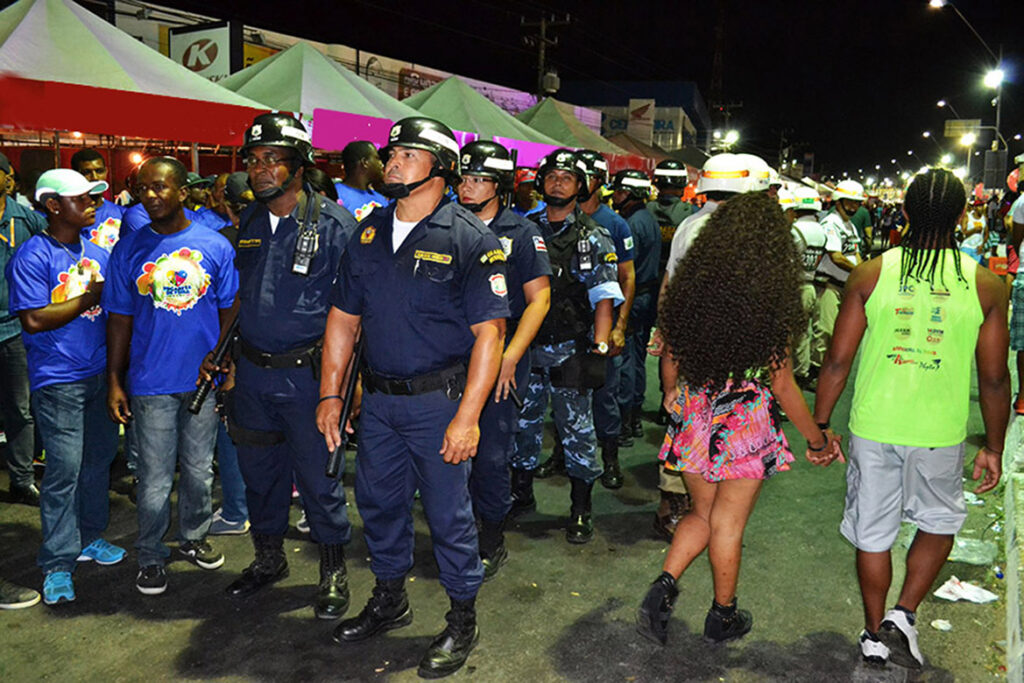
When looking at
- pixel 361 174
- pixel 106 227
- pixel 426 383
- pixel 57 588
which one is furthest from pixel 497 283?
pixel 106 227

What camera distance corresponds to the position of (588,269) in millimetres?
4949

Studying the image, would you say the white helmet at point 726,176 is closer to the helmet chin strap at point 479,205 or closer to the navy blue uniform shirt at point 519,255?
the navy blue uniform shirt at point 519,255

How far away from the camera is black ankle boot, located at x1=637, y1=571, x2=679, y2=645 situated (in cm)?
362

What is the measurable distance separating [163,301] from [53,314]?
1.82 feet

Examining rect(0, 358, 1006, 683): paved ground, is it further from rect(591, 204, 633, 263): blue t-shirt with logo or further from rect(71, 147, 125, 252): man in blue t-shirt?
rect(71, 147, 125, 252): man in blue t-shirt

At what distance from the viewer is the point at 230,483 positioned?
4.98m

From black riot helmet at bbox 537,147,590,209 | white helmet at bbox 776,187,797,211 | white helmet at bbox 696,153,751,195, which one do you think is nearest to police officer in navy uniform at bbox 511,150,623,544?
black riot helmet at bbox 537,147,590,209

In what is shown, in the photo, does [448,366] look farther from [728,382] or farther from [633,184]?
[633,184]

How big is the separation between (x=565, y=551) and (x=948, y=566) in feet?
7.47

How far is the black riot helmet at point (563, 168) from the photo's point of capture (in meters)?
4.95

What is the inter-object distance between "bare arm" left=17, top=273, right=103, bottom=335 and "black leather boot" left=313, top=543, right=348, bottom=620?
1.76 metres

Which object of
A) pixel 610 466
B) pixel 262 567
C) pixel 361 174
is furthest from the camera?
pixel 361 174

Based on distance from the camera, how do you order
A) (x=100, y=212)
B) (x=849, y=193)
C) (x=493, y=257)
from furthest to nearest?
(x=849, y=193), (x=100, y=212), (x=493, y=257)

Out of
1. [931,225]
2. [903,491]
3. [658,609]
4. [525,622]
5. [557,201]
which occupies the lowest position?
[525,622]
